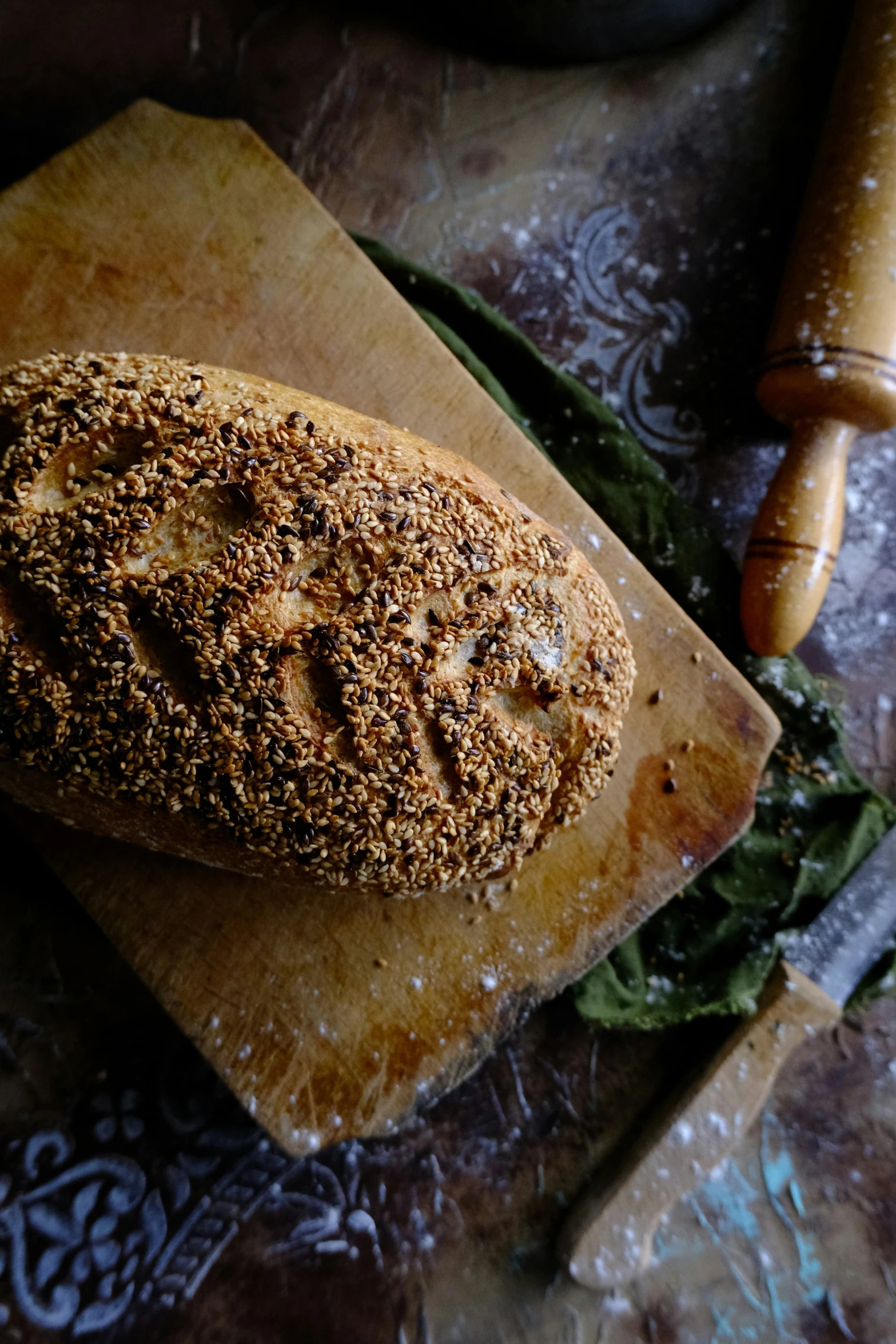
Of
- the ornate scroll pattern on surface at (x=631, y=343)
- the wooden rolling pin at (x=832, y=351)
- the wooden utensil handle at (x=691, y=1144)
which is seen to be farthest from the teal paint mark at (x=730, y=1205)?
the ornate scroll pattern on surface at (x=631, y=343)

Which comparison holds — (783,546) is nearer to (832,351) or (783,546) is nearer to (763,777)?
(832,351)

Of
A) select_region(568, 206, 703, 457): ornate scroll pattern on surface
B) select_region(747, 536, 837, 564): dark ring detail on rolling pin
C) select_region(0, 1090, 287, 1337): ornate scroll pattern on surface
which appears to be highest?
select_region(568, 206, 703, 457): ornate scroll pattern on surface

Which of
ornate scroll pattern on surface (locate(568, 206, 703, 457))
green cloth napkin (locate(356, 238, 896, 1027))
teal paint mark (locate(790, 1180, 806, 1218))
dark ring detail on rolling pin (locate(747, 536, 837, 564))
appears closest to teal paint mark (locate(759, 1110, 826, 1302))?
teal paint mark (locate(790, 1180, 806, 1218))

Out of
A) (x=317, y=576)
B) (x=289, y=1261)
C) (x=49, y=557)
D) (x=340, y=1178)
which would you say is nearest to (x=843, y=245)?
(x=317, y=576)

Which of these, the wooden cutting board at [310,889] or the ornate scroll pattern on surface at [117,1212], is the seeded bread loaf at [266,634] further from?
the ornate scroll pattern on surface at [117,1212]

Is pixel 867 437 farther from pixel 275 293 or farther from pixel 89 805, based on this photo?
pixel 89 805

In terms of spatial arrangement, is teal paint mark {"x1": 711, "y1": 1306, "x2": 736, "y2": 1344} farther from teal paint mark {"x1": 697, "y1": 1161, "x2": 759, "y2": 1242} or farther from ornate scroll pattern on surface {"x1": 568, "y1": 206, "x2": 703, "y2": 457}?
ornate scroll pattern on surface {"x1": 568, "y1": 206, "x2": 703, "y2": 457}
